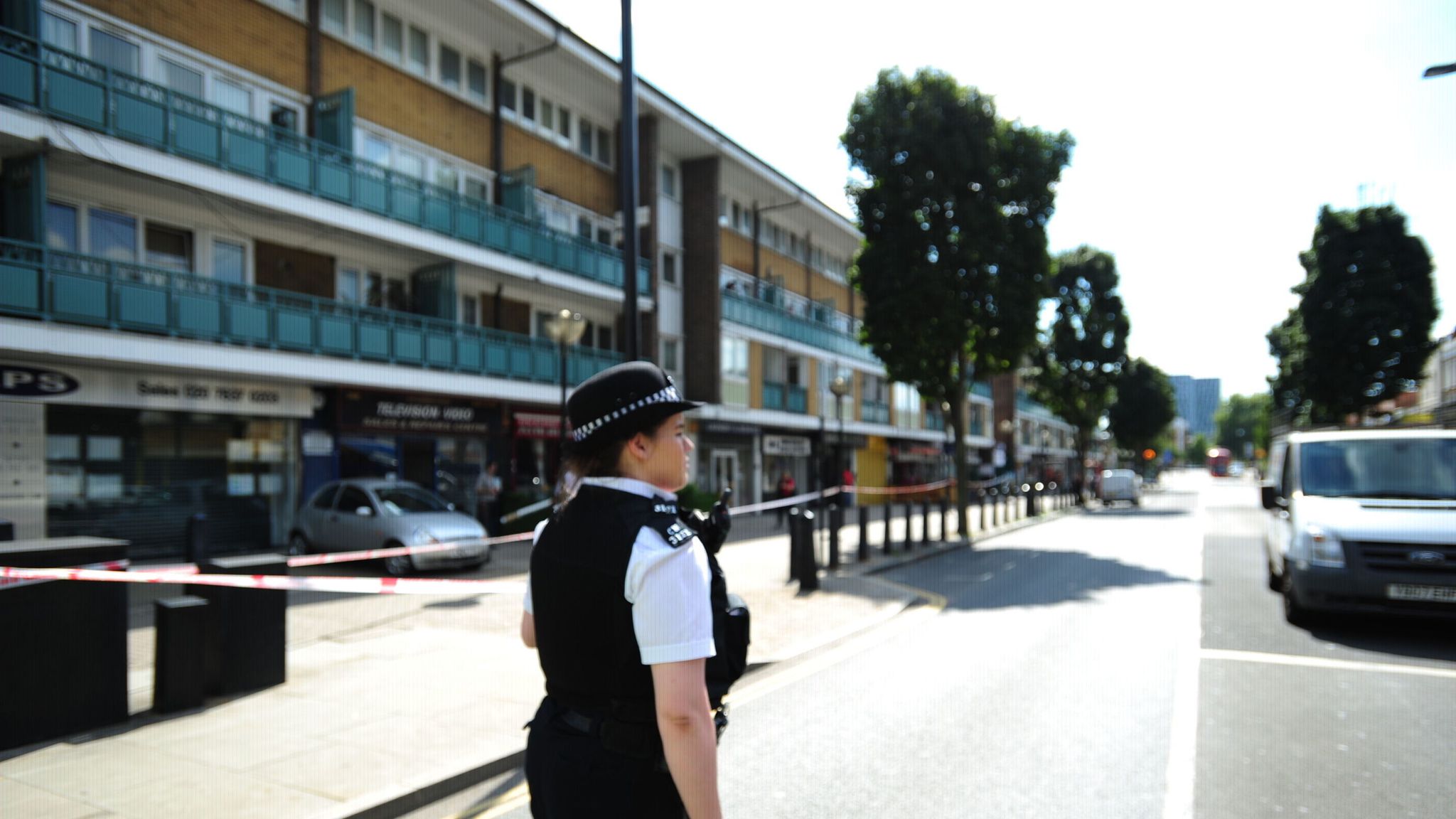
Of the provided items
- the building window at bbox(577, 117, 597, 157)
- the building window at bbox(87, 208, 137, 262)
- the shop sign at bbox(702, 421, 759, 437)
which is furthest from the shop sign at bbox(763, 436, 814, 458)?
the building window at bbox(87, 208, 137, 262)

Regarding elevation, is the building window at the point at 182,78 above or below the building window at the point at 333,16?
below

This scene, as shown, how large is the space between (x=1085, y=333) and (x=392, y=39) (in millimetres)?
38472

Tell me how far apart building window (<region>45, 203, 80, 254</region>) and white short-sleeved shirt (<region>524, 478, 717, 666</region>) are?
15309 mm

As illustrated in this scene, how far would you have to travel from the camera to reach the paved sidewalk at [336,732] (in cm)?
428

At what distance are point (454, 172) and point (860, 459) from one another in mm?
25384

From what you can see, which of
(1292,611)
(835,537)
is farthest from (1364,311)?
(1292,611)

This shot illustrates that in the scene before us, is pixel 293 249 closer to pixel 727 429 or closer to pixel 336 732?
pixel 336 732

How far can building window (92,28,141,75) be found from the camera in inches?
538

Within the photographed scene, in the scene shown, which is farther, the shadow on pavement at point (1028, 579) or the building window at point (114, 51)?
the building window at point (114, 51)

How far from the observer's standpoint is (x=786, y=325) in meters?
32.7

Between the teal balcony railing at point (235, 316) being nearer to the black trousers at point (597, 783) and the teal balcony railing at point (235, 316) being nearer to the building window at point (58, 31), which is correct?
the building window at point (58, 31)

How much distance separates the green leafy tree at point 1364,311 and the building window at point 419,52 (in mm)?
31261

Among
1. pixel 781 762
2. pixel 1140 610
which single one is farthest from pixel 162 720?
pixel 1140 610

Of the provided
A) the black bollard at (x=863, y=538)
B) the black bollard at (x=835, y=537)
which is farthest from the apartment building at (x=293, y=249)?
the black bollard at (x=863, y=538)
